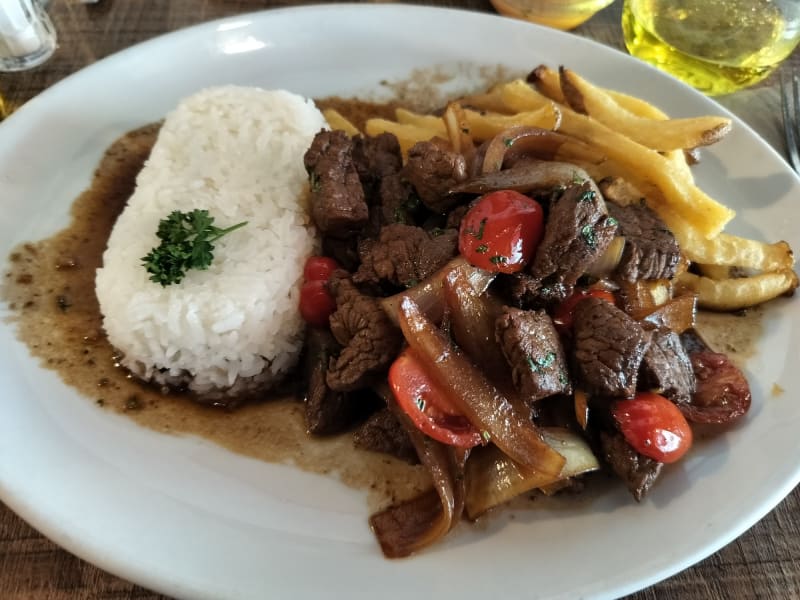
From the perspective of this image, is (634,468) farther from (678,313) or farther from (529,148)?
(529,148)

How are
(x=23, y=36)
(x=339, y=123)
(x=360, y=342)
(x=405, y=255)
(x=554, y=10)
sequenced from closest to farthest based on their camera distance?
1. (x=360, y=342)
2. (x=405, y=255)
3. (x=339, y=123)
4. (x=23, y=36)
5. (x=554, y=10)

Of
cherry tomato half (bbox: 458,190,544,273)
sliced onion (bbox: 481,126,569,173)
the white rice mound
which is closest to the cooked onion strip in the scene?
sliced onion (bbox: 481,126,569,173)

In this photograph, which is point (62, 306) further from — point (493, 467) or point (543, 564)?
point (543, 564)

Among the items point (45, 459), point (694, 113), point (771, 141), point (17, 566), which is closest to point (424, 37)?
point (694, 113)

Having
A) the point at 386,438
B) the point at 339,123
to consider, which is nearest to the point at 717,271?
the point at 386,438

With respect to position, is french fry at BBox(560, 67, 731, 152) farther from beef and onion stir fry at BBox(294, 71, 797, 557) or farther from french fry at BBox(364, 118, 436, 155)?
french fry at BBox(364, 118, 436, 155)

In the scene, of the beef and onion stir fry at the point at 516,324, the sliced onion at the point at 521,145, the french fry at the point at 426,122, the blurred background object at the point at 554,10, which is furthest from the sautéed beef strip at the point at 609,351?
the blurred background object at the point at 554,10
